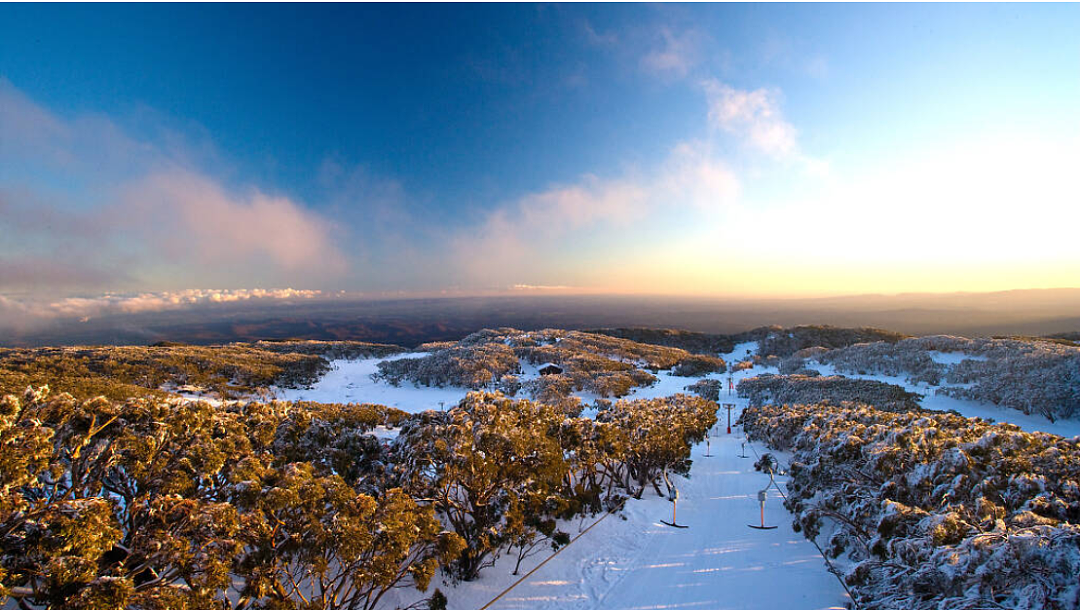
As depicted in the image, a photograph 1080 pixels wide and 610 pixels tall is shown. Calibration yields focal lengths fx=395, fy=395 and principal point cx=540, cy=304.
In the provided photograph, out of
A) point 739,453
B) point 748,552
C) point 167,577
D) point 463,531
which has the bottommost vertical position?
point 739,453

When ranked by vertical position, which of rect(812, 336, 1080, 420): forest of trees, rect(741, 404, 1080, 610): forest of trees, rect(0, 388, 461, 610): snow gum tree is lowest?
rect(812, 336, 1080, 420): forest of trees

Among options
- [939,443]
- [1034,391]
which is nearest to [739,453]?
[939,443]

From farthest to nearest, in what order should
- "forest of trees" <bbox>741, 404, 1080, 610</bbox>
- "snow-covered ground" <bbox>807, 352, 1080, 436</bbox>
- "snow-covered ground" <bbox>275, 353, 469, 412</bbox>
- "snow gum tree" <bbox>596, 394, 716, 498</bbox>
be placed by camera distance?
"snow-covered ground" <bbox>275, 353, 469, 412</bbox>
"snow-covered ground" <bbox>807, 352, 1080, 436</bbox>
"snow gum tree" <bbox>596, 394, 716, 498</bbox>
"forest of trees" <bbox>741, 404, 1080, 610</bbox>

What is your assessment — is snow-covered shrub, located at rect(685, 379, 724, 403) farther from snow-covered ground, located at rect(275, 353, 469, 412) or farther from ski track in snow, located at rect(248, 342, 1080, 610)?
snow-covered ground, located at rect(275, 353, 469, 412)

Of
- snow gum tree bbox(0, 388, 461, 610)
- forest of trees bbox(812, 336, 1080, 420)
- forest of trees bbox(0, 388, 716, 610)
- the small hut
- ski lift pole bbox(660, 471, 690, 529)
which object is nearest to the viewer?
snow gum tree bbox(0, 388, 461, 610)

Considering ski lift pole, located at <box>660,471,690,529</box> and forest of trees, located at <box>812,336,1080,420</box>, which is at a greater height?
forest of trees, located at <box>812,336,1080,420</box>

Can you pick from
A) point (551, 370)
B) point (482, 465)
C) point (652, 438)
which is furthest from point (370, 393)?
point (482, 465)

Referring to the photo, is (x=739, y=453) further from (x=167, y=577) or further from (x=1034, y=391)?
(x=167, y=577)

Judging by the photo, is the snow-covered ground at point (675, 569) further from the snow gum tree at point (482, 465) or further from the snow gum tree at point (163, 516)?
the snow gum tree at point (163, 516)

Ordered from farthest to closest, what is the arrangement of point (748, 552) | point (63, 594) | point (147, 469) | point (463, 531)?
point (748, 552) < point (463, 531) < point (147, 469) < point (63, 594)

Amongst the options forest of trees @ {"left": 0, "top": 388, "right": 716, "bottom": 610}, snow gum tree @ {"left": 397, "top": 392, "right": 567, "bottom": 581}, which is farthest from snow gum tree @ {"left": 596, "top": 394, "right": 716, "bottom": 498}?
snow gum tree @ {"left": 397, "top": 392, "right": 567, "bottom": 581}

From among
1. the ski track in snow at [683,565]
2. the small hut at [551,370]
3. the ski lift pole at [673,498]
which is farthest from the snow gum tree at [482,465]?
the small hut at [551,370]
